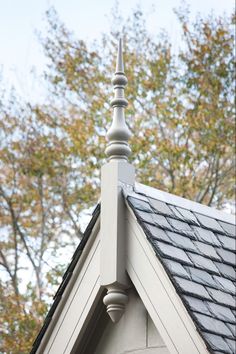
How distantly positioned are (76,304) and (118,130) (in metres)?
0.92

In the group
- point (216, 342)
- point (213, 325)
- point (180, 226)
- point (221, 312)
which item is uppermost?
point (180, 226)

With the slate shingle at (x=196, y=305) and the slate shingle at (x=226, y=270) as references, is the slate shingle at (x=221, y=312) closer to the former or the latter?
the slate shingle at (x=196, y=305)

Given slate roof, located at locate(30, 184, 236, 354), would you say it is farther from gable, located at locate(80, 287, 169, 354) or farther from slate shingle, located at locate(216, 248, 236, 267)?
gable, located at locate(80, 287, 169, 354)

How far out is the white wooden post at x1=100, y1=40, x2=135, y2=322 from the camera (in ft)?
15.9

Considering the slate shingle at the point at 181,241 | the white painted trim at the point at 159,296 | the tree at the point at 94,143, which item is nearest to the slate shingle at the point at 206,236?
the slate shingle at the point at 181,241

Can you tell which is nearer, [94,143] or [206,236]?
[206,236]

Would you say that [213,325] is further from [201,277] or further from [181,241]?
[181,241]


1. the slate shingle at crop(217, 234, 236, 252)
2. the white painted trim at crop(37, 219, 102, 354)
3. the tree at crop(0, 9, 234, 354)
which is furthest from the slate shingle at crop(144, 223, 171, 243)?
the tree at crop(0, 9, 234, 354)

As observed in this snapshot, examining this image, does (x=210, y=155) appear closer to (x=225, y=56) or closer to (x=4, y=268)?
(x=225, y=56)

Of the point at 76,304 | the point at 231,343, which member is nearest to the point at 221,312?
the point at 231,343

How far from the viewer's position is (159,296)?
14.9 ft

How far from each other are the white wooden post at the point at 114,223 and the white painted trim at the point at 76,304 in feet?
0.42

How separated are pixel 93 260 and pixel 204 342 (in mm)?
1079

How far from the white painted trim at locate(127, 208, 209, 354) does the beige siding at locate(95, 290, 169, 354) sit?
195mm
